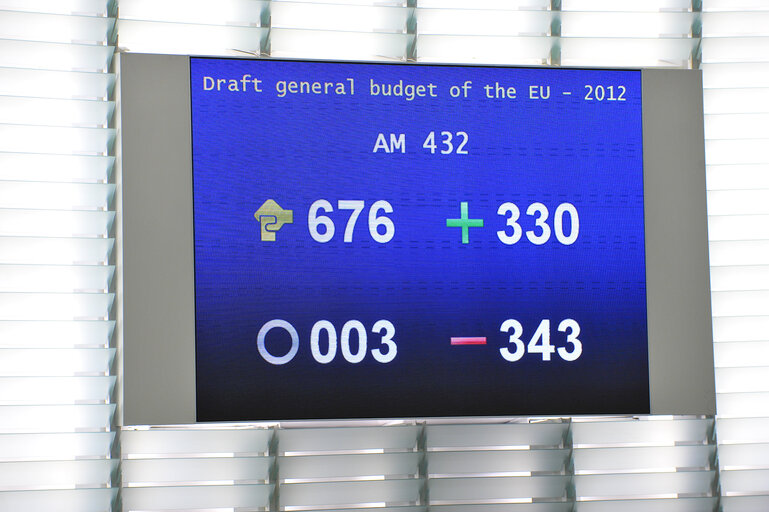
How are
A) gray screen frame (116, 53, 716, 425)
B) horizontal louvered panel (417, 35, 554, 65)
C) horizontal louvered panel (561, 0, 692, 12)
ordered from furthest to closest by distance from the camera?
horizontal louvered panel (561, 0, 692, 12) < horizontal louvered panel (417, 35, 554, 65) < gray screen frame (116, 53, 716, 425)

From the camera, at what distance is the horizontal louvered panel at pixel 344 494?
3.27 m

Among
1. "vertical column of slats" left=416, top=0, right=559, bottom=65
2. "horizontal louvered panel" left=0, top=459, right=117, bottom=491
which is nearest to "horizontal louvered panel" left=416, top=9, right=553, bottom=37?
"vertical column of slats" left=416, top=0, right=559, bottom=65

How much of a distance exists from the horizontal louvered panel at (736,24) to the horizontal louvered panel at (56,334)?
2685mm

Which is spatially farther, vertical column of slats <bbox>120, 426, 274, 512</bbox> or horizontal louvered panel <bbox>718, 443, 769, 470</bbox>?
horizontal louvered panel <bbox>718, 443, 769, 470</bbox>

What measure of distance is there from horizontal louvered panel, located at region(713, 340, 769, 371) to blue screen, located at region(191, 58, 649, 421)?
69cm

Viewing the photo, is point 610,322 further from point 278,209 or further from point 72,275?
point 72,275

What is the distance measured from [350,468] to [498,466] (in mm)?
570

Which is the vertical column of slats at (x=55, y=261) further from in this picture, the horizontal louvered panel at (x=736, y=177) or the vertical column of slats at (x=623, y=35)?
the horizontal louvered panel at (x=736, y=177)

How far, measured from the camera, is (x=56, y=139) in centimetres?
326

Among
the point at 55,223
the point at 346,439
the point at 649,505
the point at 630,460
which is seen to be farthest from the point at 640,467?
the point at 55,223

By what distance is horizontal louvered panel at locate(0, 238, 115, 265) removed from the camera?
320 centimetres

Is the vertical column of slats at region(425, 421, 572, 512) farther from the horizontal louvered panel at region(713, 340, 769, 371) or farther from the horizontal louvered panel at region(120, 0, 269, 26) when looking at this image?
the horizontal louvered panel at region(120, 0, 269, 26)

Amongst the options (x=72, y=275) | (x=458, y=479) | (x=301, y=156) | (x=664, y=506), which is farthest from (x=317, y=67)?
(x=664, y=506)

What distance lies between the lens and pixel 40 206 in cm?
322
